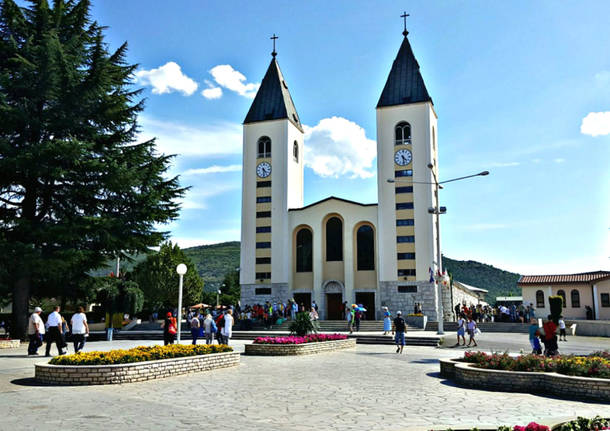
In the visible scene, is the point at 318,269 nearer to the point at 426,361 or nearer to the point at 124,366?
the point at 426,361

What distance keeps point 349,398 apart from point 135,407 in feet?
12.9

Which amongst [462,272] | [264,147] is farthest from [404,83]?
[462,272]

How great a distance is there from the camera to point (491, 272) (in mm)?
142875

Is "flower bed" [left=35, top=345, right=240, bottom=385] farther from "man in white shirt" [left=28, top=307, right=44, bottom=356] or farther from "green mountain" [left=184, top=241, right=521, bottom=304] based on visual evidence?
"green mountain" [left=184, top=241, right=521, bottom=304]

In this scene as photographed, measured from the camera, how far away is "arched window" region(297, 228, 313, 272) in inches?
1727

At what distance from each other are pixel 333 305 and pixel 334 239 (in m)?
5.47

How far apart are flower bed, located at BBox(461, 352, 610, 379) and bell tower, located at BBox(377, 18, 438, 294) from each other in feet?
89.5

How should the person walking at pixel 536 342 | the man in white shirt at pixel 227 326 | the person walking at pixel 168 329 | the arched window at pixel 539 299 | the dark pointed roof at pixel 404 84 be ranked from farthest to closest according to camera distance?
the arched window at pixel 539 299
the dark pointed roof at pixel 404 84
the man in white shirt at pixel 227 326
the person walking at pixel 168 329
the person walking at pixel 536 342

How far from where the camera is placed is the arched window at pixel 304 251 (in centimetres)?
4387

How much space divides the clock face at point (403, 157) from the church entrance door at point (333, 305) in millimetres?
11758

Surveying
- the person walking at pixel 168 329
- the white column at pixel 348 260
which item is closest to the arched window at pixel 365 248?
the white column at pixel 348 260

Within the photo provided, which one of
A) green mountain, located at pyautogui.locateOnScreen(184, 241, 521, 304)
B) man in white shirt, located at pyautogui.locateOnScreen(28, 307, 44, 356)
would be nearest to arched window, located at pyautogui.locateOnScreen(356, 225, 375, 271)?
man in white shirt, located at pyautogui.locateOnScreen(28, 307, 44, 356)

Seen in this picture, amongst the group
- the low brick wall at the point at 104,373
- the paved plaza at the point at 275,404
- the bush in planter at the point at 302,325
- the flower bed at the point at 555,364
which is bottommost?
the paved plaza at the point at 275,404

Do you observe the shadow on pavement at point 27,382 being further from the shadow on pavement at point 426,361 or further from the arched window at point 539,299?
the arched window at point 539,299
